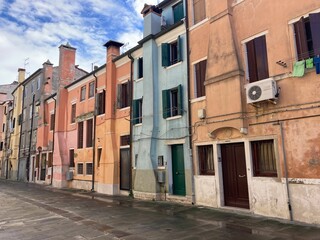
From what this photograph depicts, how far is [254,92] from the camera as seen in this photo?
29.8 feet

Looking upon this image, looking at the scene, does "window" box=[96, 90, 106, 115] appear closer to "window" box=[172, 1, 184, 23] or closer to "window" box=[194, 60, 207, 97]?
"window" box=[172, 1, 184, 23]

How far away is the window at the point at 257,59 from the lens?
378 inches

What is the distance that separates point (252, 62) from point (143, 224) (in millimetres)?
6855

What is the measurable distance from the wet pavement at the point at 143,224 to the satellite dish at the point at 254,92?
3916 millimetres

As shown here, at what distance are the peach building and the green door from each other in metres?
1.22

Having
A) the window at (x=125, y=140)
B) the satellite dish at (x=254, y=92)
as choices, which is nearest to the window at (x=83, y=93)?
the window at (x=125, y=140)

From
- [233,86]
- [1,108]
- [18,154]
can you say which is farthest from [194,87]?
[1,108]

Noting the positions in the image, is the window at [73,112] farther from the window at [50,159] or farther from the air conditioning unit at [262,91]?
the air conditioning unit at [262,91]

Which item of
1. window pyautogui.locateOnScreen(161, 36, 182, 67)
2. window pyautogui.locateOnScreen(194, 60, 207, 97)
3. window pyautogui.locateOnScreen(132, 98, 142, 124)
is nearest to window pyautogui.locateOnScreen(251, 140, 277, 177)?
window pyautogui.locateOnScreen(194, 60, 207, 97)

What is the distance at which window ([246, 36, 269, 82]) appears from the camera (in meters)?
9.61

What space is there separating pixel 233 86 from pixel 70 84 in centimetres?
1665

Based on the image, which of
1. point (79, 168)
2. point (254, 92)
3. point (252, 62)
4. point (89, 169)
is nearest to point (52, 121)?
point (79, 168)

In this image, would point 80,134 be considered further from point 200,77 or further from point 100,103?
point 200,77

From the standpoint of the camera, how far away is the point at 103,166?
17266 mm
